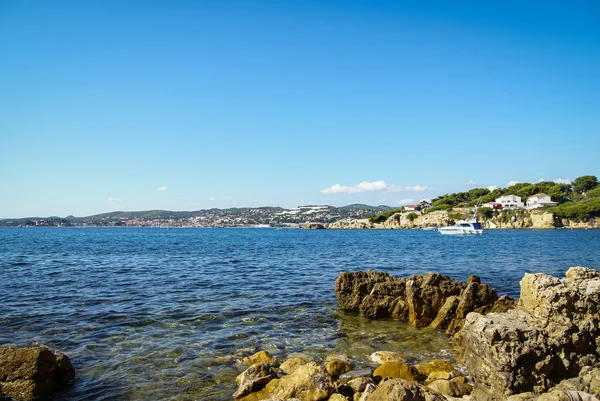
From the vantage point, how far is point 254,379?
371 inches

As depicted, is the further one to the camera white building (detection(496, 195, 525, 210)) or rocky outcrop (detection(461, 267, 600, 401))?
white building (detection(496, 195, 525, 210))

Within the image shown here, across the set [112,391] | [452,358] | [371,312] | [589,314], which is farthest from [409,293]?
[112,391]

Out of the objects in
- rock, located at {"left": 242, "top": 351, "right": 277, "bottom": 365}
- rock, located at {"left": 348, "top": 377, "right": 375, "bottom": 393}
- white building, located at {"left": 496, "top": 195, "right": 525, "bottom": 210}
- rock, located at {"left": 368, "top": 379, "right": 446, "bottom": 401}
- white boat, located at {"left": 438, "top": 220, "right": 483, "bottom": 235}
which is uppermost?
white building, located at {"left": 496, "top": 195, "right": 525, "bottom": 210}

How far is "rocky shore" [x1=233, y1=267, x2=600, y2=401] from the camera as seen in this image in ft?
24.5

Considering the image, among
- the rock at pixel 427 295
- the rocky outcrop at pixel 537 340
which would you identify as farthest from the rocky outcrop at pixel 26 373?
the rock at pixel 427 295

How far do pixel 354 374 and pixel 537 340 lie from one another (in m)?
4.27

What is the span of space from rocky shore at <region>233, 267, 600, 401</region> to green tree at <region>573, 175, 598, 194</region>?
18336 cm

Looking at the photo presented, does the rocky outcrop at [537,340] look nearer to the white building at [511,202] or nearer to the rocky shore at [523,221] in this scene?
the rocky shore at [523,221]

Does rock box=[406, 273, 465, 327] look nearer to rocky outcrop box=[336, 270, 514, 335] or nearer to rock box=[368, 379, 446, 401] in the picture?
rocky outcrop box=[336, 270, 514, 335]

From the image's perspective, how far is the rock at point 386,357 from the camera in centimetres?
1155

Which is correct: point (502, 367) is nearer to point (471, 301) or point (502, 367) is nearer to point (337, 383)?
point (337, 383)

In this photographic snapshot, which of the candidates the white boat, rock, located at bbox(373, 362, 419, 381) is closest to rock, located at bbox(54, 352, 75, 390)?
rock, located at bbox(373, 362, 419, 381)

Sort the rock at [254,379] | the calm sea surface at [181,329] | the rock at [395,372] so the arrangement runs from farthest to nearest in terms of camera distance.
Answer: the calm sea surface at [181,329]
the rock at [395,372]
the rock at [254,379]

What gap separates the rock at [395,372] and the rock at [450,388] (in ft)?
2.30
